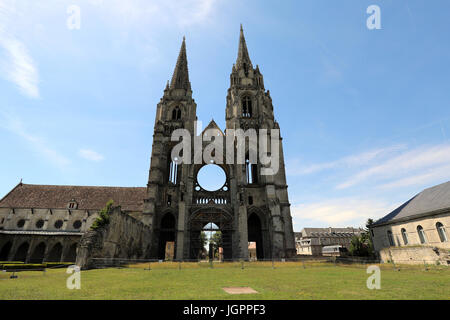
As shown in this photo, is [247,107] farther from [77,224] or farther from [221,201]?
[77,224]

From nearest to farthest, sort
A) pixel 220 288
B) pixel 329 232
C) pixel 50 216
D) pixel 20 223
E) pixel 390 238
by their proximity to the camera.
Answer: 1. pixel 220 288
2. pixel 390 238
3. pixel 20 223
4. pixel 50 216
5. pixel 329 232

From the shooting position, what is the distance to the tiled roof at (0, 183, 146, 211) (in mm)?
34812


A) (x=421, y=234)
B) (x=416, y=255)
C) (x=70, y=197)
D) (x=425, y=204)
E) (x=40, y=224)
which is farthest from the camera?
(x=70, y=197)

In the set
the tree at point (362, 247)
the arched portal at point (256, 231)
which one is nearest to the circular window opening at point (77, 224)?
the arched portal at point (256, 231)

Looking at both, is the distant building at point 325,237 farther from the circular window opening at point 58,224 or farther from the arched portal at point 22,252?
the arched portal at point 22,252

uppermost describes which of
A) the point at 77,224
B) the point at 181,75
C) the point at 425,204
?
the point at 181,75

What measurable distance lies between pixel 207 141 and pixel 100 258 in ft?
71.6

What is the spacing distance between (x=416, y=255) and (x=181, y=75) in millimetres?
42923

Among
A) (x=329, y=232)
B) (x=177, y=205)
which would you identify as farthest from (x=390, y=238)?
(x=329, y=232)

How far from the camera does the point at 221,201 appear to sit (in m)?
31.8

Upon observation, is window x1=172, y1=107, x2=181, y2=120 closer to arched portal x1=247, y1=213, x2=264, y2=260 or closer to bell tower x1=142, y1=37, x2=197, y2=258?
bell tower x1=142, y1=37, x2=197, y2=258

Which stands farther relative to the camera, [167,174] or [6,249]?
[167,174]

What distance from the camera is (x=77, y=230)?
3225 cm
